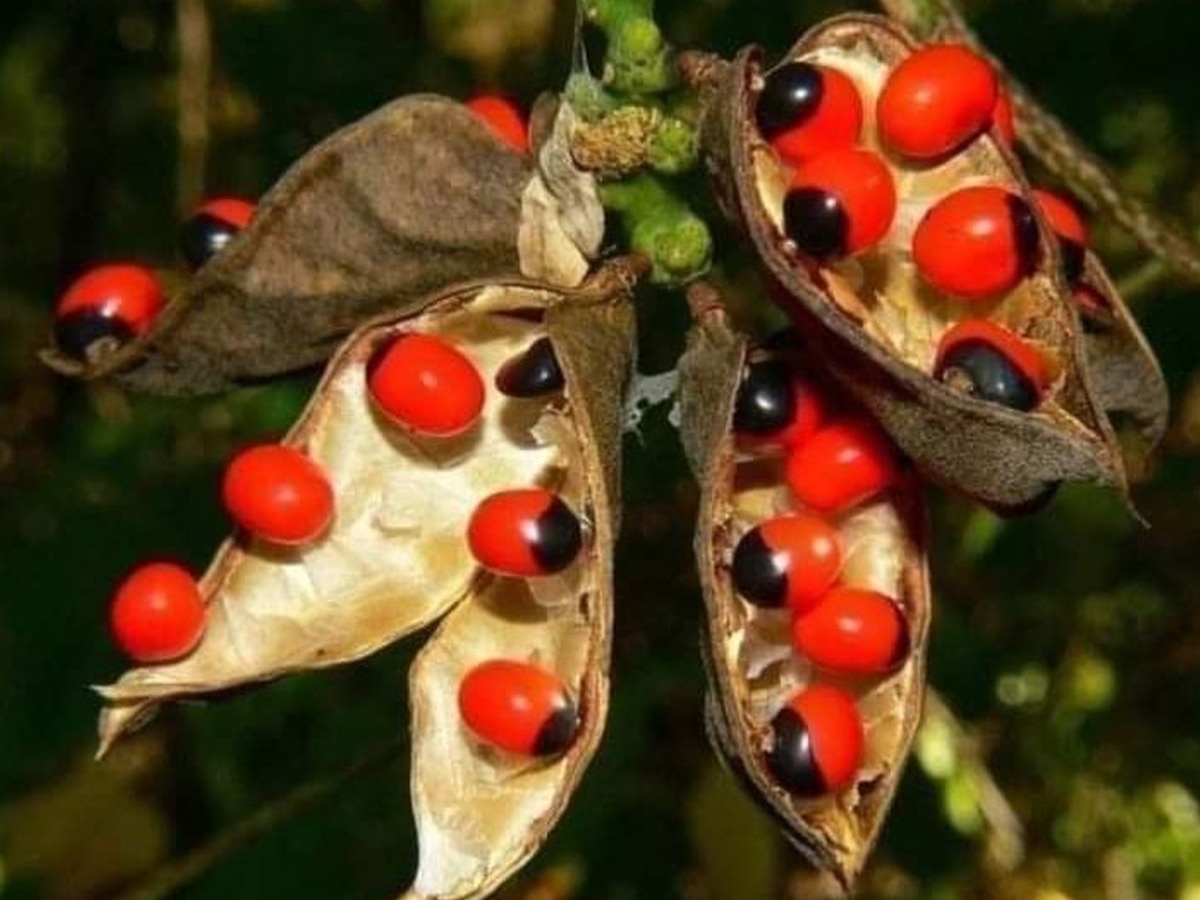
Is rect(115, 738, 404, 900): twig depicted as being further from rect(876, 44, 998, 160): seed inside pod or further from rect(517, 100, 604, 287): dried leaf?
rect(876, 44, 998, 160): seed inside pod

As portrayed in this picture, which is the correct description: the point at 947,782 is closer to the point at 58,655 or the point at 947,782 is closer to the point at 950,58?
the point at 58,655

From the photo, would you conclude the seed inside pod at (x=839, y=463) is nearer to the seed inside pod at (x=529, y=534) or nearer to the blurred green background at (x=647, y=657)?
the seed inside pod at (x=529, y=534)

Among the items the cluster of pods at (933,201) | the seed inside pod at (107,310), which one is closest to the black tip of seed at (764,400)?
Answer: the cluster of pods at (933,201)

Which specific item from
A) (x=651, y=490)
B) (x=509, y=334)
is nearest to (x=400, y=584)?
(x=509, y=334)

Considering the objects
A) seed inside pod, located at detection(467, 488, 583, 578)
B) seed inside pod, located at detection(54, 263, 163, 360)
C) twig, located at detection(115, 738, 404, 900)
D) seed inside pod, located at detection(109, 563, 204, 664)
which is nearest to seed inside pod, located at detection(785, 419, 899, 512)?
seed inside pod, located at detection(467, 488, 583, 578)

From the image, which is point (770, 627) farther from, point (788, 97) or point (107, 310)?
point (107, 310)

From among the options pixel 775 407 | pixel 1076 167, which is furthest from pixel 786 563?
pixel 1076 167
